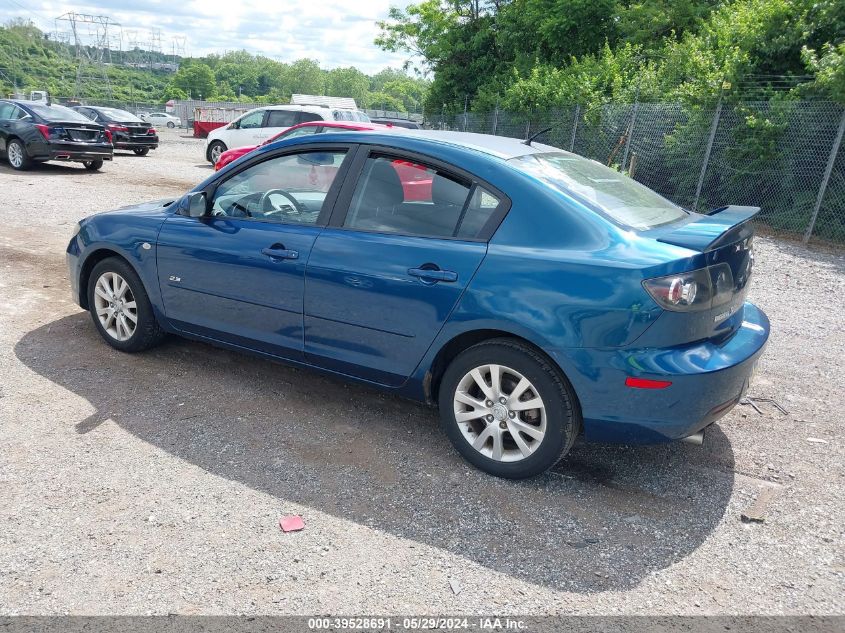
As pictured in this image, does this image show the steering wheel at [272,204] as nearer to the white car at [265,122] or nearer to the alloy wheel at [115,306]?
the alloy wheel at [115,306]

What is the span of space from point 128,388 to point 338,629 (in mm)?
2581

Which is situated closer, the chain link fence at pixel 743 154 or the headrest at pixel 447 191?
the headrest at pixel 447 191

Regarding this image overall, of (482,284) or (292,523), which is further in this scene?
(482,284)

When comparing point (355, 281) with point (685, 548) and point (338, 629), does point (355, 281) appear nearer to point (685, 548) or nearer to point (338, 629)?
point (338, 629)

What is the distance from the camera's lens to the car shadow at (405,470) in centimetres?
292

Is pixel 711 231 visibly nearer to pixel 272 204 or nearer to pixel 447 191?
pixel 447 191

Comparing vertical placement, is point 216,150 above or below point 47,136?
below

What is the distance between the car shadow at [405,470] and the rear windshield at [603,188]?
1.34 m

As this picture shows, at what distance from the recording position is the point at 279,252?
3.86m

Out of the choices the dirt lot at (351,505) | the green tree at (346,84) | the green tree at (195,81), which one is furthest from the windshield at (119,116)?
the green tree at (346,84)

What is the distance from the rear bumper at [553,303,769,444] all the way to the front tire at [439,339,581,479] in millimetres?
106

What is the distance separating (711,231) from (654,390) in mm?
879

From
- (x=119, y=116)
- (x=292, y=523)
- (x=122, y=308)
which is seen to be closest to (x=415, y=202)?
(x=292, y=523)

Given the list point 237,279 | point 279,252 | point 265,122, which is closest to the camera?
point 279,252
